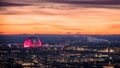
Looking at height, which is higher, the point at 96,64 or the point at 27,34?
the point at 27,34

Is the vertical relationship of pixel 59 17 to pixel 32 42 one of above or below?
above

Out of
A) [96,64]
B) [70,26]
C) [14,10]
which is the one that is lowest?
[96,64]

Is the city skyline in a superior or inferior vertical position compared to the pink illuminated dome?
superior

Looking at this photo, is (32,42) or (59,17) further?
(59,17)

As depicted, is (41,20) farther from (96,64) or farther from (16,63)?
(96,64)

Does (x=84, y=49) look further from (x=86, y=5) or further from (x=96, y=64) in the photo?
(x=86, y=5)

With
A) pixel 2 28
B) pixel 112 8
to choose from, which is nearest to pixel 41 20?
pixel 2 28

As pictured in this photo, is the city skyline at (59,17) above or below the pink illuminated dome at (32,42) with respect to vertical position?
above

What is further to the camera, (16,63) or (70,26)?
(70,26)
